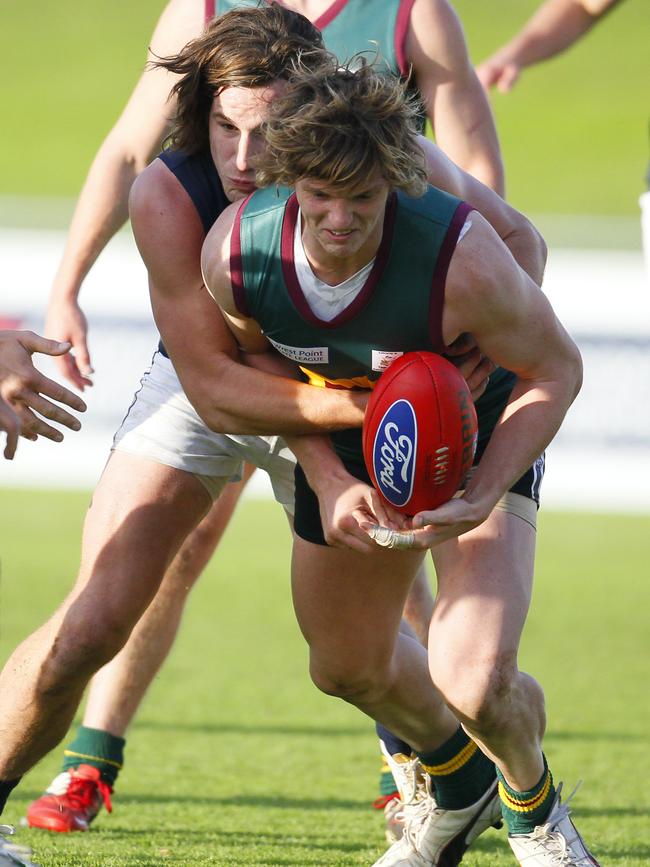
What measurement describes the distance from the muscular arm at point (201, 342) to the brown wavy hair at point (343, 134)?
0.40 m

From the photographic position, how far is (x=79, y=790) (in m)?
4.95

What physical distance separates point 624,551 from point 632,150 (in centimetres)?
1782

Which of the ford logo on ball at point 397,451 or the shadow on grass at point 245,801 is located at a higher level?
the ford logo on ball at point 397,451

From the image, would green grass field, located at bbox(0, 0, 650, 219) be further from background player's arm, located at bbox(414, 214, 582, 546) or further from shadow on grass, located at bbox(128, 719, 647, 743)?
background player's arm, located at bbox(414, 214, 582, 546)

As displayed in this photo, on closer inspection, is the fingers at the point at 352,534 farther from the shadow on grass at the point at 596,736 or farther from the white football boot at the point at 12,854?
the shadow on grass at the point at 596,736

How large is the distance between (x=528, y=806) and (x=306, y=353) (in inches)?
56.3

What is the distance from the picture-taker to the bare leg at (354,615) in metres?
4.16

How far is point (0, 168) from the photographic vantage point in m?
26.0

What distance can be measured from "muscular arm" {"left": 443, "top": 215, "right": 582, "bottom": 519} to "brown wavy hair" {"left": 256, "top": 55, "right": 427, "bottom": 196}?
0.25 meters

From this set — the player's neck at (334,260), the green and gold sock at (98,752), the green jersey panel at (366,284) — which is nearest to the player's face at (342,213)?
the player's neck at (334,260)

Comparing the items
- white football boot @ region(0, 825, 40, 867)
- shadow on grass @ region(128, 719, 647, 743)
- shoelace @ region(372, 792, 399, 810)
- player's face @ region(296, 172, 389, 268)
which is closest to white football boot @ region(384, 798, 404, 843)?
shoelace @ region(372, 792, 399, 810)

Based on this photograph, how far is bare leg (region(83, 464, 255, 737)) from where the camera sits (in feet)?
16.7

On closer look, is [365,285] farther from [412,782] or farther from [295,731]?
[295,731]

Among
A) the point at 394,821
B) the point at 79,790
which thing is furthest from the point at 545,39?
the point at 79,790
